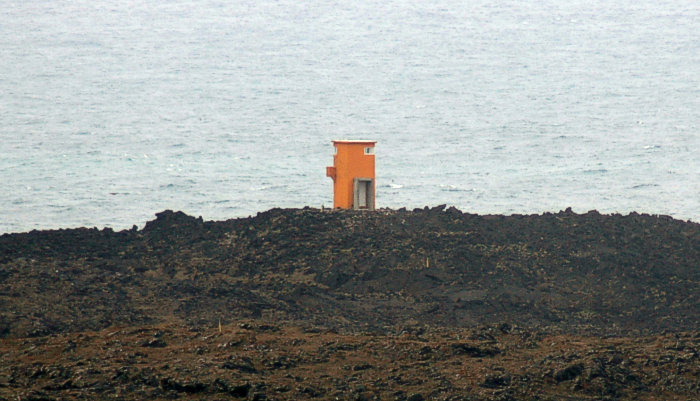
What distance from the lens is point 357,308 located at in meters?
12.9

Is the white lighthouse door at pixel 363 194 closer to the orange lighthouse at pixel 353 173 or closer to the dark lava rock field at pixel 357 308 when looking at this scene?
the orange lighthouse at pixel 353 173

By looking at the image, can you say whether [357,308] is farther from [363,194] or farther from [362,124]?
[362,124]

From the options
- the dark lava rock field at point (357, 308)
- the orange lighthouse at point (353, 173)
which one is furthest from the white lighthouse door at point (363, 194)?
the dark lava rock field at point (357, 308)

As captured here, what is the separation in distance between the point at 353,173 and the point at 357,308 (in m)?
4.38

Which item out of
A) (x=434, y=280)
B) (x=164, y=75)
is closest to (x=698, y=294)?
(x=434, y=280)

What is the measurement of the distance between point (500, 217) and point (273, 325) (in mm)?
7082

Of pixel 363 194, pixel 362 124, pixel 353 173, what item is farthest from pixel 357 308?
pixel 362 124

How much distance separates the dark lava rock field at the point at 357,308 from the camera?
875 centimetres

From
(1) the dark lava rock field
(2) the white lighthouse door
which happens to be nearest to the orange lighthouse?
(2) the white lighthouse door

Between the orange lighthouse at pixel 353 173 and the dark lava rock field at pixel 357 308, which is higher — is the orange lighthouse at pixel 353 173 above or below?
above

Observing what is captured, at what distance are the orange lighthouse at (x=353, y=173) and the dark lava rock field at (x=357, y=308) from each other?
33.2 inches

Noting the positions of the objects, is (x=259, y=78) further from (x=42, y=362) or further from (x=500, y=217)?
(x=42, y=362)

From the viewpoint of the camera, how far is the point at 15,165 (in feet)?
121

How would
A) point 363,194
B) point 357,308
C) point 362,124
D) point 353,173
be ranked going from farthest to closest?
point 362,124, point 363,194, point 353,173, point 357,308
